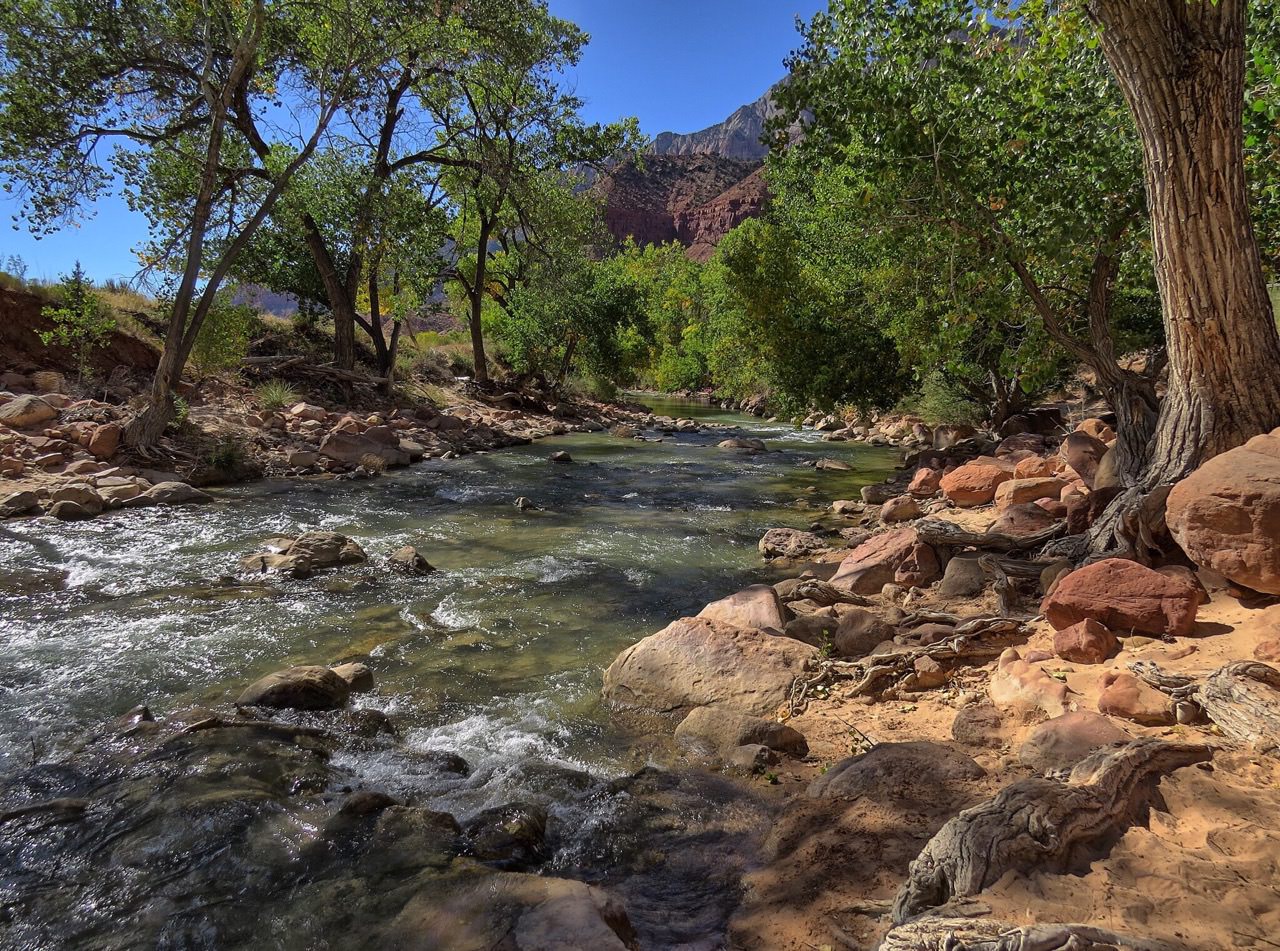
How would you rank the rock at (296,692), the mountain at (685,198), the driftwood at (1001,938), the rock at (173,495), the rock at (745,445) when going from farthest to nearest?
the mountain at (685,198) < the rock at (745,445) < the rock at (173,495) < the rock at (296,692) < the driftwood at (1001,938)

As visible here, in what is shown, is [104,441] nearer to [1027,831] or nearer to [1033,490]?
[1027,831]

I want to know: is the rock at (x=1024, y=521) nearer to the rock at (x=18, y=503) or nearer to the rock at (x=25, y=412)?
the rock at (x=18, y=503)

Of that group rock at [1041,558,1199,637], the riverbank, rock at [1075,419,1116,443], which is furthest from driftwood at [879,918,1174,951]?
rock at [1075,419,1116,443]

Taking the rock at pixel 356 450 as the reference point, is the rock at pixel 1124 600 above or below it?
below

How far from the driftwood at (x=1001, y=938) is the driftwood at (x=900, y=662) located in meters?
2.46

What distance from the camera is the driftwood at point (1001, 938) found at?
1731mm

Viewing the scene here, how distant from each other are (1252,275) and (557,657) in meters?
5.62

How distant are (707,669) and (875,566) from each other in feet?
9.41

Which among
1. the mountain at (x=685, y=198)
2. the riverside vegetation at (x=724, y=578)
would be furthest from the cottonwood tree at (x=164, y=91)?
the mountain at (x=685, y=198)

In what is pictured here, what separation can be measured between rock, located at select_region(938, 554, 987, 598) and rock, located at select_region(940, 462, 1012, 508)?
366 cm

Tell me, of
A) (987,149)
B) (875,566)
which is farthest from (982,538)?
(987,149)

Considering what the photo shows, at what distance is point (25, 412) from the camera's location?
36.4 ft

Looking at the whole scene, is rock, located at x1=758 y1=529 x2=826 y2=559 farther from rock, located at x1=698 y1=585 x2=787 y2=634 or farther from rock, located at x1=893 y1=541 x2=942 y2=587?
rock, located at x1=698 y1=585 x2=787 y2=634

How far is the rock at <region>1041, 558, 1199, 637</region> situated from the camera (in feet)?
13.8
